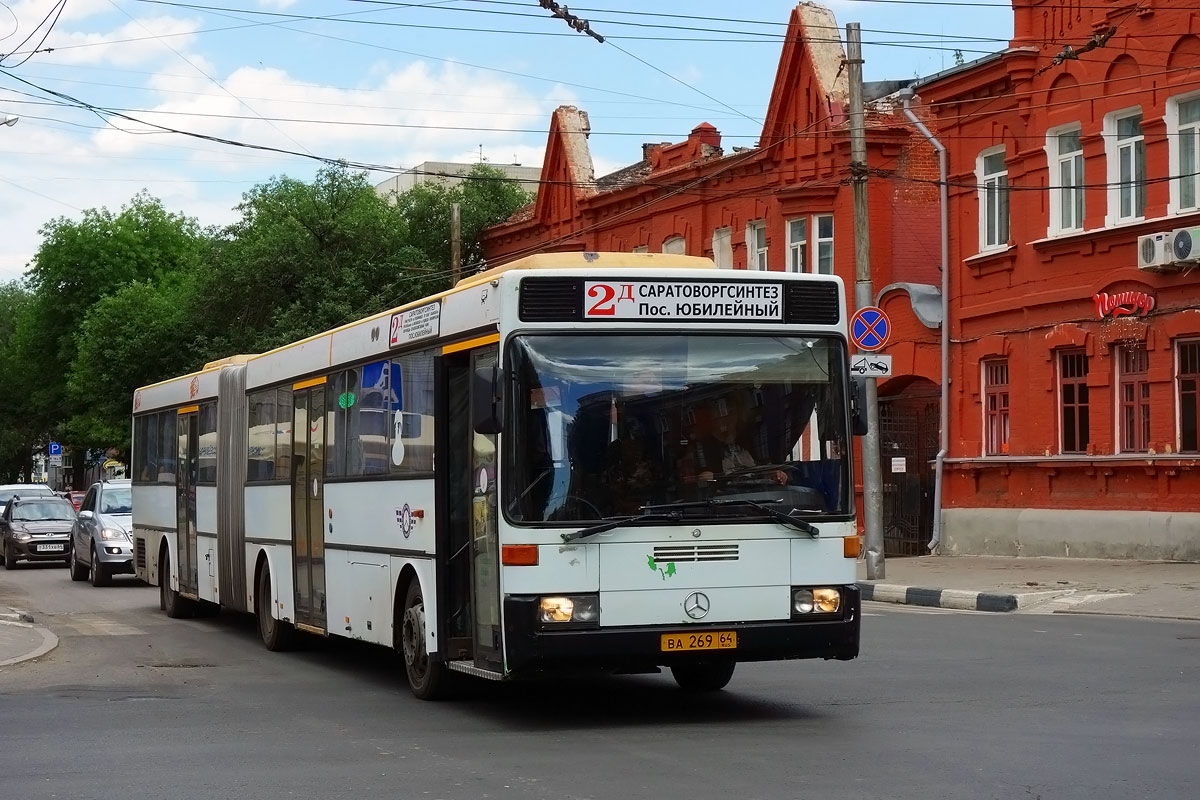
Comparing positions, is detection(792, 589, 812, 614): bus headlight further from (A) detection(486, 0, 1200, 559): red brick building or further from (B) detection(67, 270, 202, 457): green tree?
(B) detection(67, 270, 202, 457): green tree

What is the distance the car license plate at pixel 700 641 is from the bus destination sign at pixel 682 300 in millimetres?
1943

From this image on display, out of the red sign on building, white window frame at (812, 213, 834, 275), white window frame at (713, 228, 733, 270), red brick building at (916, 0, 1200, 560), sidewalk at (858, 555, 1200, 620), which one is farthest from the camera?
white window frame at (713, 228, 733, 270)

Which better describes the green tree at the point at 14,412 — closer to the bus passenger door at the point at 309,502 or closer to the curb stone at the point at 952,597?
the curb stone at the point at 952,597

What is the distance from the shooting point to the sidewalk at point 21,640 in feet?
51.6

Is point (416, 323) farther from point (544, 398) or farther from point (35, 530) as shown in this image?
point (35, 530)

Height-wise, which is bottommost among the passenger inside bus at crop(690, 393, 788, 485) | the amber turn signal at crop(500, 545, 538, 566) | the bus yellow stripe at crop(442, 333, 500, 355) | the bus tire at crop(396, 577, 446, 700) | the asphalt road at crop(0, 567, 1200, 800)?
the asphalt road at crop(0, 567, 1200, 800)

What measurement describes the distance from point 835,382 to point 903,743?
7.81ft

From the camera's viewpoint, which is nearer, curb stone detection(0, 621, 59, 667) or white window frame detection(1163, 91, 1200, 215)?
curb stone detection(0, 621, 59, 667)

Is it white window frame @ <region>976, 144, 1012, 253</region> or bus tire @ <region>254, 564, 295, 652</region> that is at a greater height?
white window frame @ <region>976, 144, 1012, 253</region>

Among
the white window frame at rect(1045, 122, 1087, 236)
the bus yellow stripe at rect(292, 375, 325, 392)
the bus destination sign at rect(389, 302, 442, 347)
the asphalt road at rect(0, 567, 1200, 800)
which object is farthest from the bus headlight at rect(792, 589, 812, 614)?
the white window frame at rect(1045, 122, 1087, 236)

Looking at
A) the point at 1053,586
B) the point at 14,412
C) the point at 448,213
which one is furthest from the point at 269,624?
→ the point at 14,412

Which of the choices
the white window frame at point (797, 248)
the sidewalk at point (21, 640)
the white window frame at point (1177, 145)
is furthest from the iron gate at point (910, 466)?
the sidewalk at point (21, 640)

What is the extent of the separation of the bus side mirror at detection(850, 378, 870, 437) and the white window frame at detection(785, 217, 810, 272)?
23.7 meters

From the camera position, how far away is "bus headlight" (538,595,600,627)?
1026 cm
